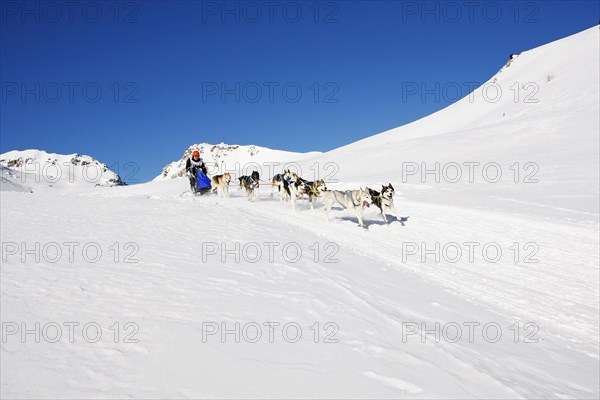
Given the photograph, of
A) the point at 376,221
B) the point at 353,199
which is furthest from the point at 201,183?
the point at 376,221

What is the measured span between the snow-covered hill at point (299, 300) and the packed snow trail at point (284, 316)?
2cm

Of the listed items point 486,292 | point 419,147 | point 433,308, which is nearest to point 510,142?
point 419,147

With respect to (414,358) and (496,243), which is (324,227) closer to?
(496,243)

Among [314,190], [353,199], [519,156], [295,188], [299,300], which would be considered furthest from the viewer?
[519,156]

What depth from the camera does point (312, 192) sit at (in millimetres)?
13266

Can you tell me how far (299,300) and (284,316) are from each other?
60cm

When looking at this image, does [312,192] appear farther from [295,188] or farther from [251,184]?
[251,184]

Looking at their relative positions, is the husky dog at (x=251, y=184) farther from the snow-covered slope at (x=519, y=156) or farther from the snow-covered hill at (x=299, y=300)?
the snow-covered slope at (x=519, y=156)

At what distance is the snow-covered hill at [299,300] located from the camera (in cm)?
294

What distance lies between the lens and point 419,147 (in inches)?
1101

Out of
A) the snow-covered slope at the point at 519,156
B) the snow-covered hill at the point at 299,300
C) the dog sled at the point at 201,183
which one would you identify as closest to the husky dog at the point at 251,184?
the snow-covered hill at the point at 299,300

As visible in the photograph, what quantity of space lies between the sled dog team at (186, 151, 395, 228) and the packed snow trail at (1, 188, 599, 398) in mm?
2053

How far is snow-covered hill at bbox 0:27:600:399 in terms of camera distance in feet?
9.65

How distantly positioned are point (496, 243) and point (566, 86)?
34.5 metres
